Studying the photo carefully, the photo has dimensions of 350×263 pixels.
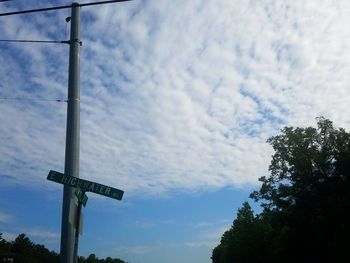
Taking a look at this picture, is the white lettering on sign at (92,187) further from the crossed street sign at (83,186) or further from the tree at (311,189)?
the tree at (311,189)

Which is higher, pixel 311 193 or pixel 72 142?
pixel 311 193

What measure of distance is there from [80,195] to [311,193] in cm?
3933

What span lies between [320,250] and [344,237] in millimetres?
4756

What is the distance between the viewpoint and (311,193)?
45.0 m

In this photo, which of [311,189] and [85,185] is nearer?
[85,185]

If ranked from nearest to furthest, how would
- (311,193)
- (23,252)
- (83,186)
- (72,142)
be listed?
(72,142) → (83,186) → (311,193) → (23,252)

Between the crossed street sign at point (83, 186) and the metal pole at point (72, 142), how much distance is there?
108 mm

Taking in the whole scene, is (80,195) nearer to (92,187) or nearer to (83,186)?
(83,186)

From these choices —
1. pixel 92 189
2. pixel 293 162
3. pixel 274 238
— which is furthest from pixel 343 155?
pixel 92 189

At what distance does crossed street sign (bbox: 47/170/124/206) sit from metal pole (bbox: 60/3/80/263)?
0.11 m

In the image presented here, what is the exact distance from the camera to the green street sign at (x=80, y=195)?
8258 millimetres

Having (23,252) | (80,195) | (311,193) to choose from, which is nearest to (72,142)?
(80,195)

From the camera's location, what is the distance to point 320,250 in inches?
1752

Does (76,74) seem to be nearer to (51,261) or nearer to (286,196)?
(286,196)
